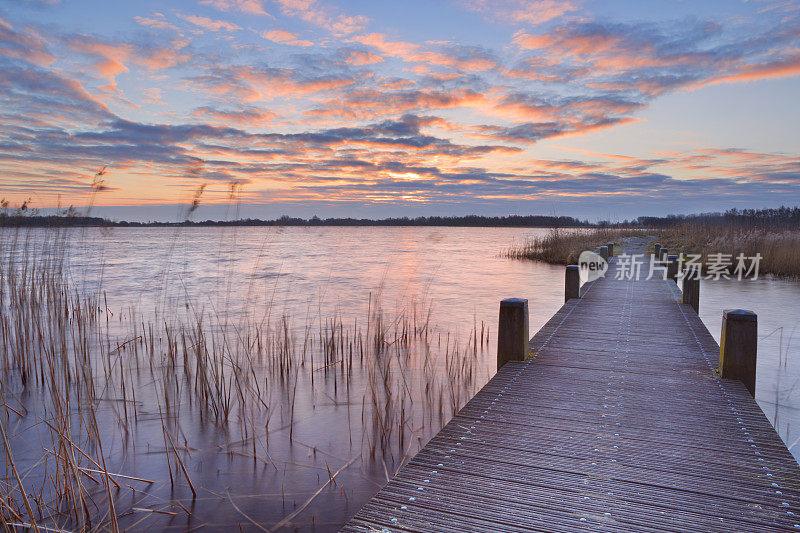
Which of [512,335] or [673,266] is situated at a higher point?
[673,266]

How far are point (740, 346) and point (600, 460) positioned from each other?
2160mm

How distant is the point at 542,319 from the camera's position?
11.3 m

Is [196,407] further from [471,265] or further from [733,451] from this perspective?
[471,265]

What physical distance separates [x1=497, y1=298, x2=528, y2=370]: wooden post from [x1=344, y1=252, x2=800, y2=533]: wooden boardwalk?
0.41ft

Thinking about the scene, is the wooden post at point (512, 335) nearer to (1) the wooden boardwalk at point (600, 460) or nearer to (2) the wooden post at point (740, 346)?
(1) the wooden boardwalk at point (600, 460)

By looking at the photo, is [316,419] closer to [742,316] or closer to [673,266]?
[742,316]

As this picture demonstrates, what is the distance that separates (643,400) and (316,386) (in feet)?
12.4

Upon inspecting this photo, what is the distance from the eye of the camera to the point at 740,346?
13.2 ft

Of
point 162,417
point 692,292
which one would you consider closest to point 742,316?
point 692,292

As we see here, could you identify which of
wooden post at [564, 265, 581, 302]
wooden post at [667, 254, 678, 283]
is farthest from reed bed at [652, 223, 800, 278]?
wooden post at [564, 265, 581, 302]

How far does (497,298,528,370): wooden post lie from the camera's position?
Result: 15.1ft

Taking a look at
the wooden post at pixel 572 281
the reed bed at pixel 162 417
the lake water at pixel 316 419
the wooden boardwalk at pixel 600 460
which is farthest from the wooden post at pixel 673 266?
the wooden boardwalk at pixel 600 460

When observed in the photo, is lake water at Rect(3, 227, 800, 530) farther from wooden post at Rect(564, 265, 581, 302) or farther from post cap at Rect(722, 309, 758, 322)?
wooden post at Rect(564, 265, 581, 302)

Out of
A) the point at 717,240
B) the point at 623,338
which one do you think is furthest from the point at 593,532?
the point at 717,240
